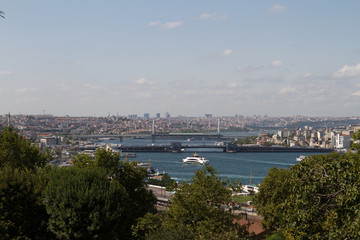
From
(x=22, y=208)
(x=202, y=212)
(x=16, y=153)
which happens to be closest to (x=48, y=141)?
(x=16, y=153)

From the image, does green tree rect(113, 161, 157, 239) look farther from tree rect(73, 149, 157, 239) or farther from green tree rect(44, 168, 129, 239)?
green tree rect(44, 168, 129, 239)

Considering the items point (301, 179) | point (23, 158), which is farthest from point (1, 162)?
point (301, 179)

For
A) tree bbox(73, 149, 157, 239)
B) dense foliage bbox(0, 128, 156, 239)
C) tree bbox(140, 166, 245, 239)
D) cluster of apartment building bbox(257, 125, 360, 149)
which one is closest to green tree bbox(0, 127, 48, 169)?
tree bbox(73, 149, 157, 239)

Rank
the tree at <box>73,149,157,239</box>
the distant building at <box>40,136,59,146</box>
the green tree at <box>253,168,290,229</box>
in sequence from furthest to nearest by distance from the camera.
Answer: the distant building at <box>40,136,59,146</box>, the green tree at <box>253,168,290,229</box>, the tree at <box>73,149,157,239</box>

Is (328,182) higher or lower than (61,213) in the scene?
higher

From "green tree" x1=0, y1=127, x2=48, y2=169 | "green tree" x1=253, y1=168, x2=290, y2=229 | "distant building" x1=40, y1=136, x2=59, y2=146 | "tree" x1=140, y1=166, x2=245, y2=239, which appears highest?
"green tree" x1=0, y1=127, x2=48, y2=169

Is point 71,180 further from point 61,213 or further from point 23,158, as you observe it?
point 23,158
